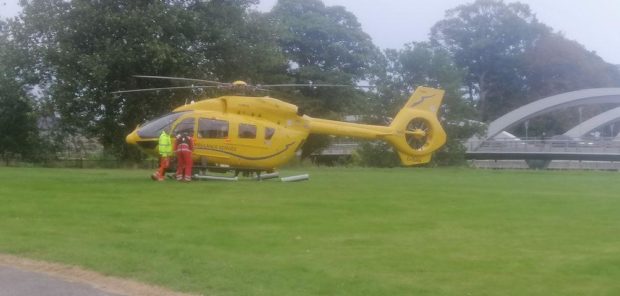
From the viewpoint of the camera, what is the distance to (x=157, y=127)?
2398 cm

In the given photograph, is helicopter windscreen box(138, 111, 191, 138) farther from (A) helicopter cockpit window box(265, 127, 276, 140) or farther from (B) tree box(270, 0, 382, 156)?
(B) tree box(270, 0, 382, 156)

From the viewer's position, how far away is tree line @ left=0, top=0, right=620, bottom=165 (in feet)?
126

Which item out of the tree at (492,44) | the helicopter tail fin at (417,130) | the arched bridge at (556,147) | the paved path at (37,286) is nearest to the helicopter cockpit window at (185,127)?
the helicopter tail fin at (417,130)

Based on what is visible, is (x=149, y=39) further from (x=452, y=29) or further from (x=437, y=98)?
(x=452, y=29)

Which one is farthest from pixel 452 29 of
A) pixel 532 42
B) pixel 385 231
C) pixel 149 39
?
pixel 385 231

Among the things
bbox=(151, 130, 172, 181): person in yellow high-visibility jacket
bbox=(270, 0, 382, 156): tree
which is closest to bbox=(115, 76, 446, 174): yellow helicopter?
bbox=(151, 130, 172, 181): person in yellow high-visibility jacket

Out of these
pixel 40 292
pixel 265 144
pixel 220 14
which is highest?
pixel 220 14

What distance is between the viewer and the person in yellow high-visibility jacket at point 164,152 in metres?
23.3

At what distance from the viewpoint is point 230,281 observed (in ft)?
31.6

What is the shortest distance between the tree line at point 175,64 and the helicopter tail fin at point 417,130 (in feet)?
43.7

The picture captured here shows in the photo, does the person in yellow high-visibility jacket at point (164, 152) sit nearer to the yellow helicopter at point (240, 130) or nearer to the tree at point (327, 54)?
the yellow helicopter at point (240, 130)

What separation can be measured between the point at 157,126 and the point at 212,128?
4.97ft

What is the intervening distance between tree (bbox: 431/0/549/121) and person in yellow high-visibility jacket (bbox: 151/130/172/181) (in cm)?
5804

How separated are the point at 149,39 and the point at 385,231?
26208mm
